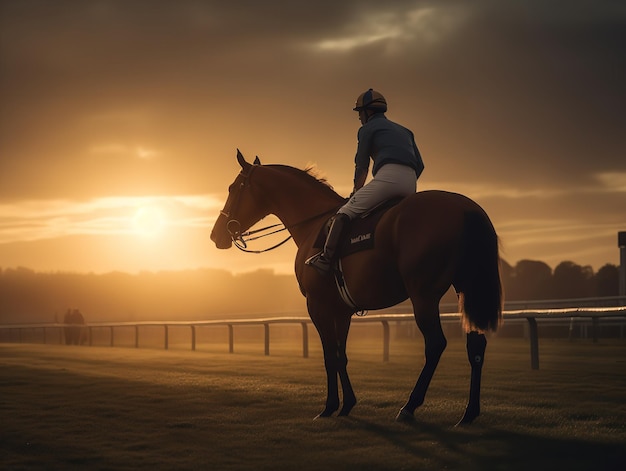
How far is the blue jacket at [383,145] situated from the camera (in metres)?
8.24

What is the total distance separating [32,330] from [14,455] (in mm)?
43494

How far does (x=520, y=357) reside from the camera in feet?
60.0

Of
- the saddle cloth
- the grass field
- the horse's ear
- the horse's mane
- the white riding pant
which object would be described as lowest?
the grass field

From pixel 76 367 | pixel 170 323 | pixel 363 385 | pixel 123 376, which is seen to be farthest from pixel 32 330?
pixel 363 385

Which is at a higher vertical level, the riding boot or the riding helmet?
the riding helmet

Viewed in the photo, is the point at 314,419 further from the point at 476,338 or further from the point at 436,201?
the point at 436,201

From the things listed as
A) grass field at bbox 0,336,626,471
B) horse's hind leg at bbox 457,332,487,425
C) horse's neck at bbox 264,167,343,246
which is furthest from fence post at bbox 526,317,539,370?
horse's hind leg at bbox 457,332,487,425

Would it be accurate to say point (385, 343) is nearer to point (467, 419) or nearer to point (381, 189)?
point (381, 189)

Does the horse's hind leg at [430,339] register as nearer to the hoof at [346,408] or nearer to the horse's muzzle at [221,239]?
the hoof at [346,408]

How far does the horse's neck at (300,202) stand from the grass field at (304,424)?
1.95 m

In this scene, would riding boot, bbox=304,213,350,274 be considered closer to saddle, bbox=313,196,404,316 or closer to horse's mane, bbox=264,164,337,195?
saddle, bbox=313,196,404,316

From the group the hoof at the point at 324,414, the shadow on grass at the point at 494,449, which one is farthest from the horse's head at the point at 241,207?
the shadow on grass at the point at 494,449

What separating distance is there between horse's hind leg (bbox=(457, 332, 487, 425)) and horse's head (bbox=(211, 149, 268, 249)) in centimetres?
339

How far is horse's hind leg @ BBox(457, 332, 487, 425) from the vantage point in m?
7.38
